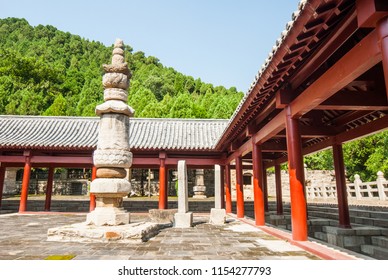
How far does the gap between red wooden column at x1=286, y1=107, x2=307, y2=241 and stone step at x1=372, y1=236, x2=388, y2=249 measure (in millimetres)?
2582

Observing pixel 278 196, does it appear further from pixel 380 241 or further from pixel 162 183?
pixel 380 241

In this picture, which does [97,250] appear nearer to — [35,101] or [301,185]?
[301,185]

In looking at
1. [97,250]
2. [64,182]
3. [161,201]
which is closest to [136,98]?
[64,182]

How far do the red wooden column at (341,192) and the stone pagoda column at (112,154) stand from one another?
600cm

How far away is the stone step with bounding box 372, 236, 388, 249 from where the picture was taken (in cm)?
639

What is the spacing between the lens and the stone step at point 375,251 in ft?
19.6

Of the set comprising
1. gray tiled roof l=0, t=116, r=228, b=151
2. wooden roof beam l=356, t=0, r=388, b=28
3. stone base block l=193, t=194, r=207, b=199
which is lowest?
stone base block l=193, t=194, r=207, b=199

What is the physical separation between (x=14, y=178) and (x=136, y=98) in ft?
58.0

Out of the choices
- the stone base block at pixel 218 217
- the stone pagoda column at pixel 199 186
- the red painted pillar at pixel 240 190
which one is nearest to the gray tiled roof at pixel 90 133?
the red painted pillar at pixel 240 190

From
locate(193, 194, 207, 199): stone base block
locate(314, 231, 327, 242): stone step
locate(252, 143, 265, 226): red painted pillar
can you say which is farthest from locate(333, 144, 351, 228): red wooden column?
locate(193, 194, 207, 199): stone base block

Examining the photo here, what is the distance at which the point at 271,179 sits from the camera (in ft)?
94.1

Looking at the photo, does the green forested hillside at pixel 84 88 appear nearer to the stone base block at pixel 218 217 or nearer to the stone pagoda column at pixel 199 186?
the stone pagoda column at pixel 199 186

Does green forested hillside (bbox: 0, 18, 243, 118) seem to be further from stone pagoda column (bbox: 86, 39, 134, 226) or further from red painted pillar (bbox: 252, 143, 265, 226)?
stone pagoda column (bbox: 86, 39, 134, 226)

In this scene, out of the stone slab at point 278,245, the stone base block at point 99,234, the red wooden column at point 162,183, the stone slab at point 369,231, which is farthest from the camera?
the red wooden column at point 162,183
